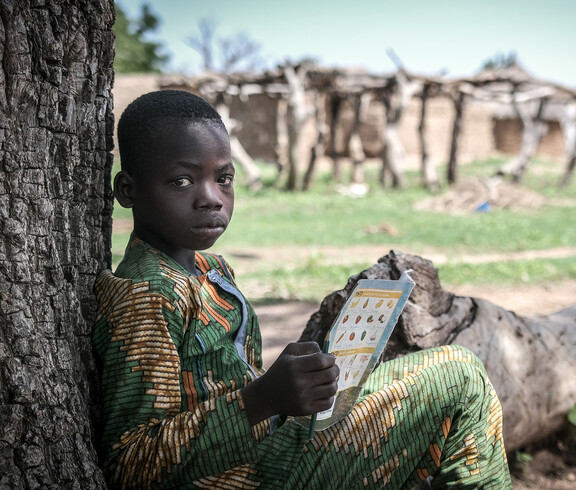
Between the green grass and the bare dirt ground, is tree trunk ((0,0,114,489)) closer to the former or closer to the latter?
the bare dirt ground

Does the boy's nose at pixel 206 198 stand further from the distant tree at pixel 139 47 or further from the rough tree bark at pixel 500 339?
the distant tree at pixel 139 47

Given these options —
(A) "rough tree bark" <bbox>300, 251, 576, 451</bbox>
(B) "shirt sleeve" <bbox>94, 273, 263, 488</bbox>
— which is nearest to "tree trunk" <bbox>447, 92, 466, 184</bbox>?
(A) "rough tree bark" <bbox>300, 251, 576, 451</bbox>

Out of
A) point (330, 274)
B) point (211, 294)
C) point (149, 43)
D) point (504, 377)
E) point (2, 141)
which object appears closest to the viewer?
point (2, 141)

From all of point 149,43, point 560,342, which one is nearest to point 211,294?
point 560,342

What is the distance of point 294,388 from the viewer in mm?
1382

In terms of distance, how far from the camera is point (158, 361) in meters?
1.43

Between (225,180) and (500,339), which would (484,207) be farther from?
(225,180)

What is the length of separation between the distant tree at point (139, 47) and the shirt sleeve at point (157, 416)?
20.6 metres

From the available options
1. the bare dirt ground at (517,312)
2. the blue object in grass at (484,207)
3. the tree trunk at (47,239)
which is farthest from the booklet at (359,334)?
the blue object in grass at (484,207)

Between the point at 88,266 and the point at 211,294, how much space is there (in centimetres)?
33

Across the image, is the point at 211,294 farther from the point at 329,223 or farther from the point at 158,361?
the point at 329,223

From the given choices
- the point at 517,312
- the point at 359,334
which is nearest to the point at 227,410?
the point at 359,334

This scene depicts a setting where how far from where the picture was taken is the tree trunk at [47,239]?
1.42 metres

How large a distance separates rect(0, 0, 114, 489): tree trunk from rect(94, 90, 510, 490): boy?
0.08 meters
